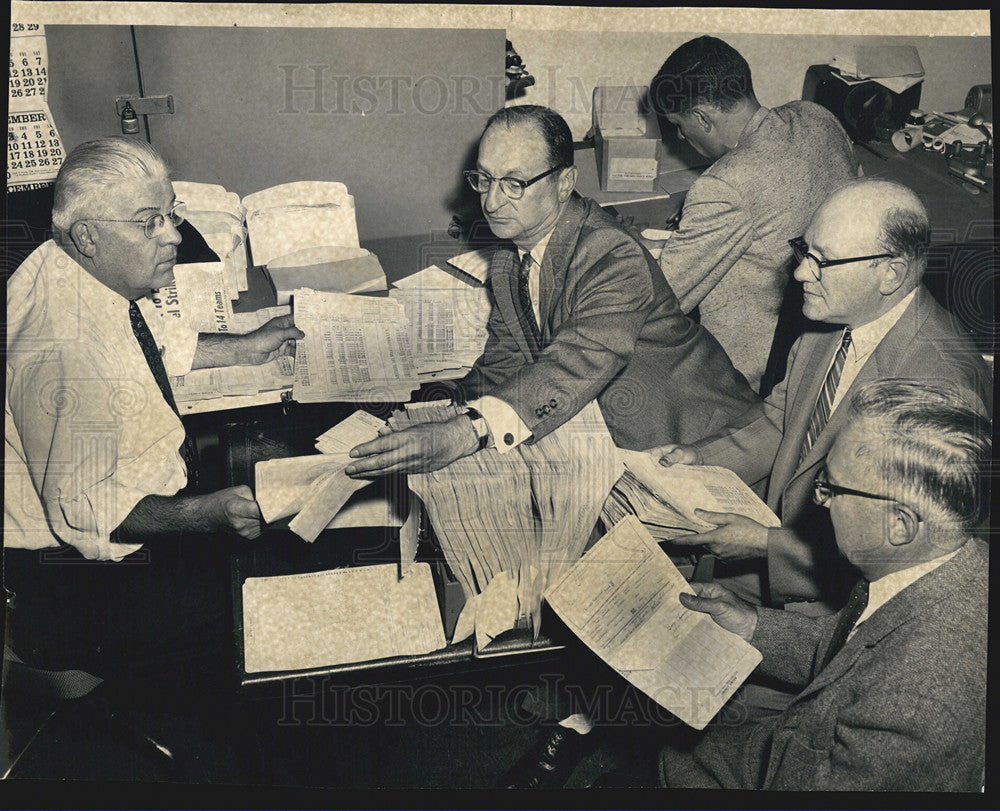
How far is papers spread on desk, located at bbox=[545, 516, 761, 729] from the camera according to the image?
83.3 inches

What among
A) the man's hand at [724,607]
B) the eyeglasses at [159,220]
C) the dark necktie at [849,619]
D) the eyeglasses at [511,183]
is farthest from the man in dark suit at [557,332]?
the eyeglasses at [159,220]

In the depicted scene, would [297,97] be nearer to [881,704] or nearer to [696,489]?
[696,489]

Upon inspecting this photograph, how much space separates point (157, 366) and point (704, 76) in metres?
1.31

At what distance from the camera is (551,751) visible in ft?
7.31

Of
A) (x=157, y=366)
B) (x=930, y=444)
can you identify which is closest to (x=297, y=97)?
(x=157, y=366)

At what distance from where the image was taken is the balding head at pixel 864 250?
6.72 feet

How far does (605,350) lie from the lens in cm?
212

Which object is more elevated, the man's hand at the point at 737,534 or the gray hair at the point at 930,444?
the gray hair at the point at 930,444

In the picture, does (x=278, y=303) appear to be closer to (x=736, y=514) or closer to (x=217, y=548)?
(x=217, y=548)

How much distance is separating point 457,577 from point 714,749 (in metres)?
0.66

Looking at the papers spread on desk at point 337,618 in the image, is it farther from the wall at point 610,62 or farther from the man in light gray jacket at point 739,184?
the wall at point 610,62

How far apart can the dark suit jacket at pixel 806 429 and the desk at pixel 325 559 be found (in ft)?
1.65

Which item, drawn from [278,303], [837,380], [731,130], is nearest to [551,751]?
[837,380]

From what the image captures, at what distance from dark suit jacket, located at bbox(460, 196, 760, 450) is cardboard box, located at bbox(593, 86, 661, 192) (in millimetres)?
95
